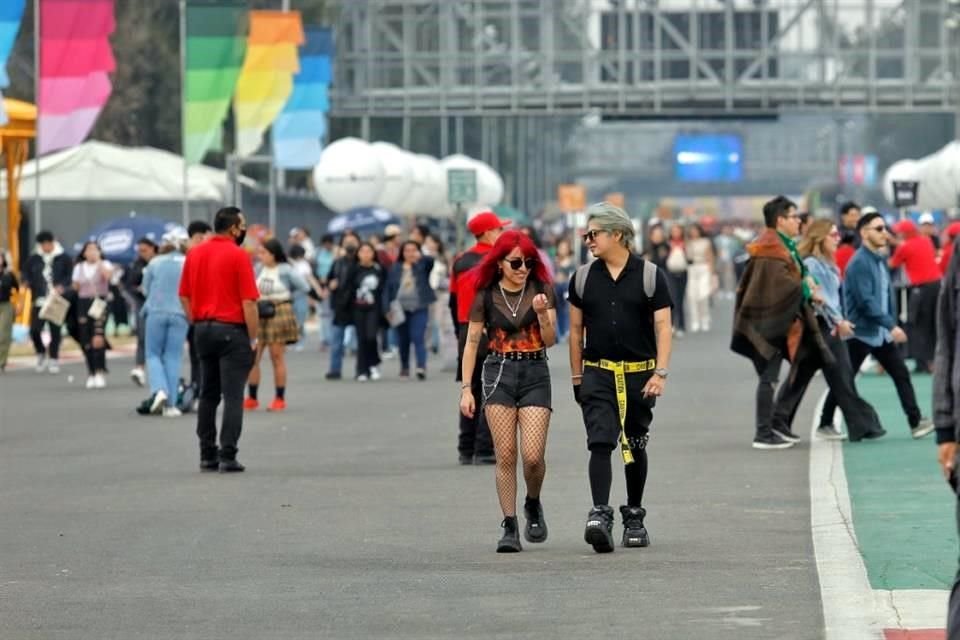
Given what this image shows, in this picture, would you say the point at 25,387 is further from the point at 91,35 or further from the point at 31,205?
the point at 31,205

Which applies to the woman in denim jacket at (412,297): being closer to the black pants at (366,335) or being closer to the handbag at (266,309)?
the black pants at (366,335)

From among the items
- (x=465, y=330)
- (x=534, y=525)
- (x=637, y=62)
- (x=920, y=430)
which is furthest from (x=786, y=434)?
(x=637, y=62)

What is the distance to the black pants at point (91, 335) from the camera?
26312 mm

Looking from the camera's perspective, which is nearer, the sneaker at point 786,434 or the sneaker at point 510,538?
the sneaker at point 510,538

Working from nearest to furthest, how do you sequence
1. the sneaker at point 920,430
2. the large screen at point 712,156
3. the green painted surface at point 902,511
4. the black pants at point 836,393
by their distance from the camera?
the green painted surface at point 902,511, the black pants at point 836,393, the sneaker at point 920,430, the large screen at point 712,156

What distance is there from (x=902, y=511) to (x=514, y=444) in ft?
8.05

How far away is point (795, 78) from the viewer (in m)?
78.5

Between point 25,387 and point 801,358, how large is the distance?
11.9 metres

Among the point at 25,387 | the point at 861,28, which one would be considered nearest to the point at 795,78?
the point at 861,28

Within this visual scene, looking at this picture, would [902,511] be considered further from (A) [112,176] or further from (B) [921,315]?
(A) [112,176]

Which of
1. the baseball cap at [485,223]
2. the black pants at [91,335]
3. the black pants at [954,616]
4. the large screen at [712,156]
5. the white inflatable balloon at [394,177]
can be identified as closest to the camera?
the black pants at [954,616]

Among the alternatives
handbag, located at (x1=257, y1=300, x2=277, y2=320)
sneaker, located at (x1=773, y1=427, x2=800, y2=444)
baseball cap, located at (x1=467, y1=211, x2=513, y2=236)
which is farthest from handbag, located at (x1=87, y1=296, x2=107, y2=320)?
baseball cap, located at (x1=467, y1=211, x2=513, y2=236)

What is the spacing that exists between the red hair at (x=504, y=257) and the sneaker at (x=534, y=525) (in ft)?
3.48

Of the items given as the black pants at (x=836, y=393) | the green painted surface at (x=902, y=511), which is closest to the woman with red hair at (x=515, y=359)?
the green painted surface at (x=902, y=511)
